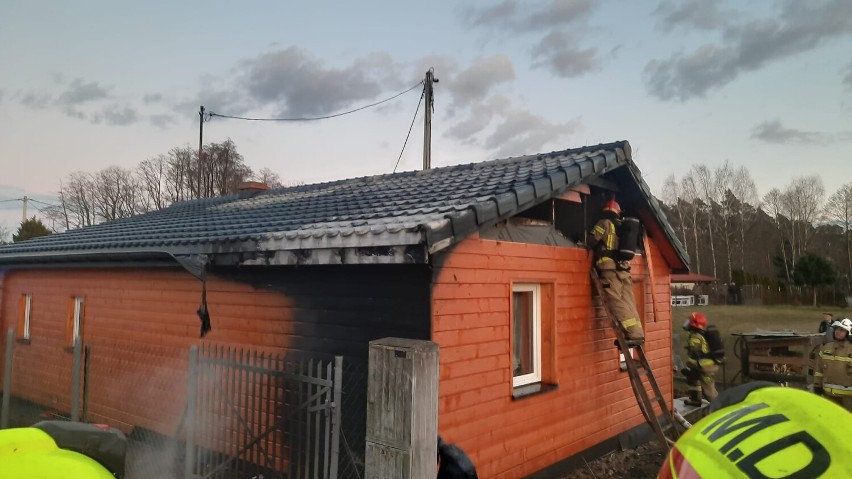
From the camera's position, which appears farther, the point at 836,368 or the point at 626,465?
the point at 836,368

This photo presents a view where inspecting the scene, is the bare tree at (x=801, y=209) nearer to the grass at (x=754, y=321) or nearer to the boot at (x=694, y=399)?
the grass at (x=754, y=321)

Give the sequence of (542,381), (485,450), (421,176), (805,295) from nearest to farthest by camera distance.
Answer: (485,450) < (542,381) < (421,176) < (805,295)

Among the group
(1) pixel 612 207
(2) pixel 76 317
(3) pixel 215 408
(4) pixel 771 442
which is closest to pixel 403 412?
(4) pixel 771 442

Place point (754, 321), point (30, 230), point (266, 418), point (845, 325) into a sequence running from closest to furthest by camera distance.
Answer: point (266, 418), point (845, 325), point (754, 321), point (30, 230)

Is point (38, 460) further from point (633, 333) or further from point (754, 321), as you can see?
point (754, 321)

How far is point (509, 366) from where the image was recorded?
229 inches

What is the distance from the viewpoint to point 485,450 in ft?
17.9

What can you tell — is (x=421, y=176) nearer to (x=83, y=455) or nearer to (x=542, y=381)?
(x=542, y=381)

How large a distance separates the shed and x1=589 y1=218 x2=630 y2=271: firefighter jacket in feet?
0.91

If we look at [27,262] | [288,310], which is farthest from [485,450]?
[27,262]

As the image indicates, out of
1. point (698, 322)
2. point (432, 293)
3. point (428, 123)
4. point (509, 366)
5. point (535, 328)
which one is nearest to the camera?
point (432, 293)

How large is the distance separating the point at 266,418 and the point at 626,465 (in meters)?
5.25

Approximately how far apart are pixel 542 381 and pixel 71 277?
8489mm

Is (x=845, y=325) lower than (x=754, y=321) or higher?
higher
